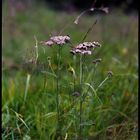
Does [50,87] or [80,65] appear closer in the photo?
[80,65]

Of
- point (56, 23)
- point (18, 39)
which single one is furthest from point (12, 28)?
point (56, 23)

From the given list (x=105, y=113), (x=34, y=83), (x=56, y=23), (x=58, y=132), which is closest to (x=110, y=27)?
(x=56, y=23)

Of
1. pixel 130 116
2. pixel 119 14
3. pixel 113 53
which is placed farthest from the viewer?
pixel 119 14

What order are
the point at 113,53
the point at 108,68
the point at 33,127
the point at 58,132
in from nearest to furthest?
1. the point at 58,132
2. the point at 33,127
3. the point at 108,68
4. the point at 113,53

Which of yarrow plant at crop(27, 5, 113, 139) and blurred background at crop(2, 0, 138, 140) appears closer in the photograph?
yarrow plant at crop(27, 5, 113, 139)

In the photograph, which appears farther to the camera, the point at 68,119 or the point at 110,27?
the point at 110,27

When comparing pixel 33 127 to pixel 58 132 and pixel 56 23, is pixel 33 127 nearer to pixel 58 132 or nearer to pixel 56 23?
pixel 58 132

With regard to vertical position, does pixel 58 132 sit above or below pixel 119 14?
below

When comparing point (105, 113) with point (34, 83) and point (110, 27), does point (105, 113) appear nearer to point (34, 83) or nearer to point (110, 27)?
point (34, 83)

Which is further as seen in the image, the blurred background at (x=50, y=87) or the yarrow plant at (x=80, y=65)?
the blurred background at (x=50, y=87)

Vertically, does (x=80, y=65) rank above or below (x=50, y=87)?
above
